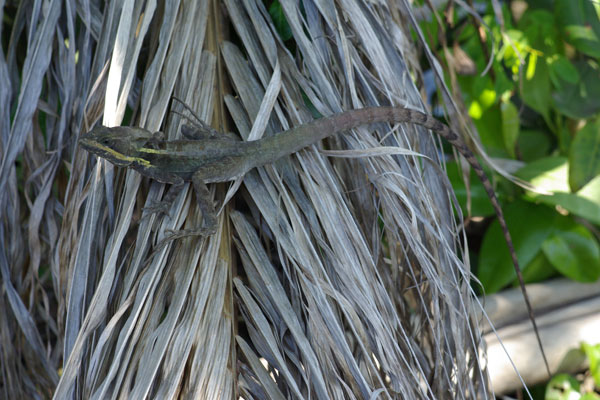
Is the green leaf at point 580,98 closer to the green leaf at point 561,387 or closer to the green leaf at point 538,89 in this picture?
the green leaf at point 538,89

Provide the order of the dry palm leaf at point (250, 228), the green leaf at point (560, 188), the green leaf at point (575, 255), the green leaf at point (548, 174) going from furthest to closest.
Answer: the green leaf at point (548, 174) → the green leaf at point (575, 255) → the green leaf at point (560, 188) → the dry palm leaf at point (250, 228)

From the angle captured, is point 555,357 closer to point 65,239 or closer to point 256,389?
point 256,389

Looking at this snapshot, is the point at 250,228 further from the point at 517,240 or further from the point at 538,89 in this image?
the point at 538,89

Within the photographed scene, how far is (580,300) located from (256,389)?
250 centimetres

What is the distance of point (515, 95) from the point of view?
152 inches

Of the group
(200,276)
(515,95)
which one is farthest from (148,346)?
(515,95)

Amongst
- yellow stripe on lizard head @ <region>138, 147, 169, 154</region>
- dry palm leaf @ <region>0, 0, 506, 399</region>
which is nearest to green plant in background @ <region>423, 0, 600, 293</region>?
dry palm leaf @ <region>0, 0, 506, 399</region>

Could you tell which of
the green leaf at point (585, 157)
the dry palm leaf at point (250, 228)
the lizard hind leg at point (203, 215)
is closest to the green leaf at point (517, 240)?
the green leaf at point (585, 157)

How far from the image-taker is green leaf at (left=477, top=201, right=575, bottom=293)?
2895mm

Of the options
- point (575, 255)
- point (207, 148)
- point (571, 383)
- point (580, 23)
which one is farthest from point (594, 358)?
point (207, 148)

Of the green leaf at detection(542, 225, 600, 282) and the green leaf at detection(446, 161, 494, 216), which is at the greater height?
the green leaf at detection(446, 161, 494, 216)

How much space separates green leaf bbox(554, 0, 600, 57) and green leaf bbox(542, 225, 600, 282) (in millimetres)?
1088

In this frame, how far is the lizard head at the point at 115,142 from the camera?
58.3 inches

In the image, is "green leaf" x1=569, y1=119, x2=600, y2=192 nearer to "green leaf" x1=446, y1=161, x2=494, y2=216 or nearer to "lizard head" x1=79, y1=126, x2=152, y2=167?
"green leaf" x1=446, y1=161, x2=494, y2=216
